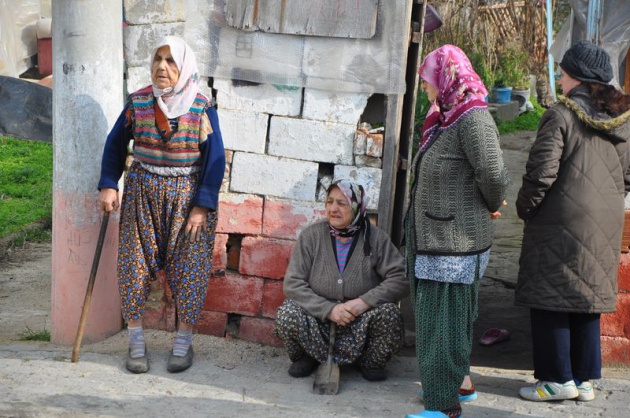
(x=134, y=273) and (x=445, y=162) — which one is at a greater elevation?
(x=445, y=162)

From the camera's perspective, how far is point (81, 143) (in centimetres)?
473

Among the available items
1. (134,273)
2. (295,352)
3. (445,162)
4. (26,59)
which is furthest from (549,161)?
(26,59)

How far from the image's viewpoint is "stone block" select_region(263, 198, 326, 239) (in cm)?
487

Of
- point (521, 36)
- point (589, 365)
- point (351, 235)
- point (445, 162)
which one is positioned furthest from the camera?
point (521, 36)

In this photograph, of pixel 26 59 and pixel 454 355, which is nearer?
pixel 454 355

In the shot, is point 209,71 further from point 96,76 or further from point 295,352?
point 295,352

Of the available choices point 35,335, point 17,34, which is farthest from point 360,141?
point 17,34

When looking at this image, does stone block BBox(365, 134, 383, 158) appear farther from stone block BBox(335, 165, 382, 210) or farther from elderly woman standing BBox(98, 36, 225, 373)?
elderly woman standing BBox(98, 36, 225, 373)

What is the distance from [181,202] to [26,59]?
809 cm

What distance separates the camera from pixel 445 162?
3.89 metres

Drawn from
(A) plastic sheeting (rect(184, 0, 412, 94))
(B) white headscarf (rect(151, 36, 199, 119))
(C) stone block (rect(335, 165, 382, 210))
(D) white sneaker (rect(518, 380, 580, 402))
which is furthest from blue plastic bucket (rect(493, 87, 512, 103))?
(B) white headscarf (rect(151, 36, 199, 119))

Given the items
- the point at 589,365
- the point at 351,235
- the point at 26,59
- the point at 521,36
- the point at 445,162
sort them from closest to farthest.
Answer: the point at 445,162
the point at 589,365
the point at 351,235
the point at 26,59
the point at 521,36

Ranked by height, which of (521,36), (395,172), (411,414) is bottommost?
(411,414)

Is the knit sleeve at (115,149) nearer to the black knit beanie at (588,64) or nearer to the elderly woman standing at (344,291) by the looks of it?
the elderly woman standing at (344,291)
